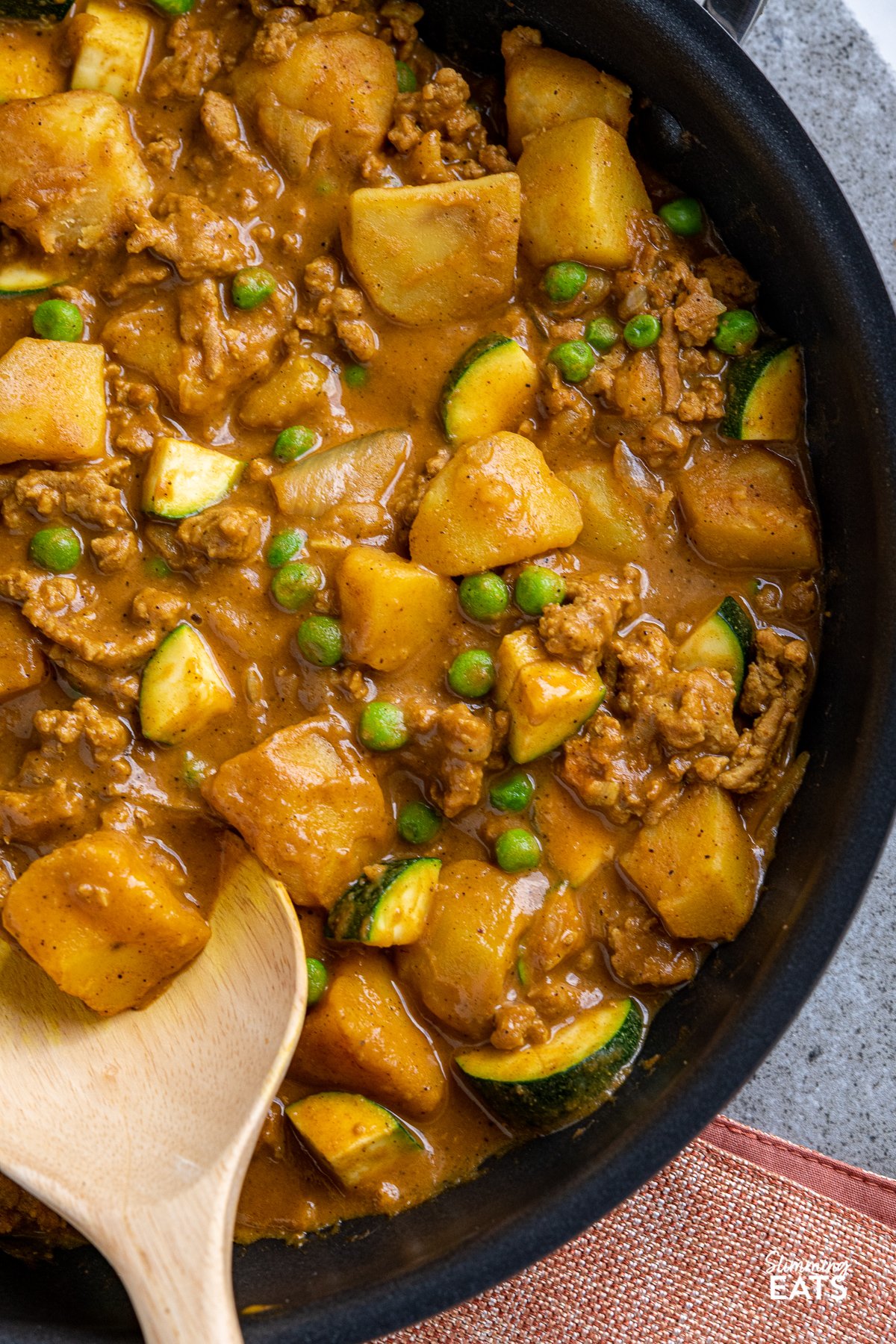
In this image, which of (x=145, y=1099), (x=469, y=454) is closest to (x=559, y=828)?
(x=469, y=454)

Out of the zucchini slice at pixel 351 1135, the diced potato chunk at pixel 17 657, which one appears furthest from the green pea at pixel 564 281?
the zucchini slice at pixel 351 1135

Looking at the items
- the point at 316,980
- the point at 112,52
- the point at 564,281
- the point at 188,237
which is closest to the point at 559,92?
the point at 564,281

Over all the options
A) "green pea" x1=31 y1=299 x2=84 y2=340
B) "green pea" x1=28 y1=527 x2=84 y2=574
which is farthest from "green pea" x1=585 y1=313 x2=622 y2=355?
"green pea" x1=28 y1=527 x2=84 y2=574

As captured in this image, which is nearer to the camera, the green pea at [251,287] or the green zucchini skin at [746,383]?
the green pea at [251,287]

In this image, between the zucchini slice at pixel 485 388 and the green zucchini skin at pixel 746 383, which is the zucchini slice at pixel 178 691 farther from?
the green zucchini skin at pixel 746 383

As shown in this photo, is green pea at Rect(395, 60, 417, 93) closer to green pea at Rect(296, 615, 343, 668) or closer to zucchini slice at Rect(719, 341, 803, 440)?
zucchini slice at Rect(719, 341, 803, 440)

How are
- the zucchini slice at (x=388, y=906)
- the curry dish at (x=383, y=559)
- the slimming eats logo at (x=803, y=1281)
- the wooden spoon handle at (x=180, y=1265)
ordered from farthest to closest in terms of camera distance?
the slimming eats logo at (x=803, y=1281), the curry dish at (x=383, y=559), the zucchini slice at (x=388, y=906), the wooden spoon handle at (x=180, y=1265)

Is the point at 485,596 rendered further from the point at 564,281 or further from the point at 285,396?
the point at 564,281
